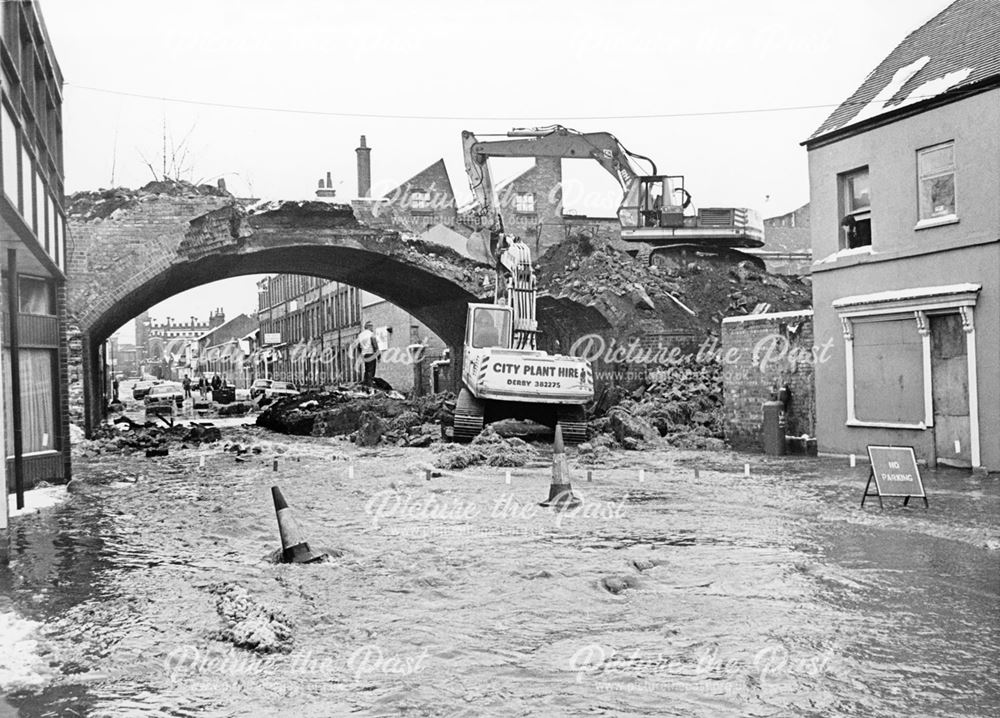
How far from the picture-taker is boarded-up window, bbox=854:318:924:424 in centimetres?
1653

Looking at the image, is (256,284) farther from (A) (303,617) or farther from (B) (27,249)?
(A) (303,617)

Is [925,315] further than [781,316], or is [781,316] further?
[781,316]

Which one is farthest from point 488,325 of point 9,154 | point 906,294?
point 9,154

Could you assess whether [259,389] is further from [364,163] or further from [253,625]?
Answer: [253,625]

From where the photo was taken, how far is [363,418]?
88.2 feet

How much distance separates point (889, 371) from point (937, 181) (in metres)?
3.28

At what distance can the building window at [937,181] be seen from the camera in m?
16.1

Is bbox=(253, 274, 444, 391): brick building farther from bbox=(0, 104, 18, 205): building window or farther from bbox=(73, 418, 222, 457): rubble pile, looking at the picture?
bbox=(0, 104, 18, 205): building window

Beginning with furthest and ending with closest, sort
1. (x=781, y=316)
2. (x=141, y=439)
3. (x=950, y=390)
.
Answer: (x=141, y=439) < (x=781, y=316) < (x=950, y=390)

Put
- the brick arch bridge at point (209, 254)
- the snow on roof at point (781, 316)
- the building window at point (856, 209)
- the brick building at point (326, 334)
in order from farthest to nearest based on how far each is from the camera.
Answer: the brick building at point (326, 334), the brick arch bridge at point (209, 254), the snow on roof at point (781, 316), the building window at point (856, 209)

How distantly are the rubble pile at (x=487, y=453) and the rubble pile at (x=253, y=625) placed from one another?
414 inches

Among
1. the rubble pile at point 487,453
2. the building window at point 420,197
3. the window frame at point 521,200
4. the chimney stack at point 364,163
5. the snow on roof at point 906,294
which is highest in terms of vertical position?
the chimney stack at point 364,163

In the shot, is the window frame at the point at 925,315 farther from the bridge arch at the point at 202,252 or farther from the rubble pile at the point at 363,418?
the bridge arch at the point at 202,252

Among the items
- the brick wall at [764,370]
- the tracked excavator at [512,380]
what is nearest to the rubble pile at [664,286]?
the tracked excavator at [512,380]
